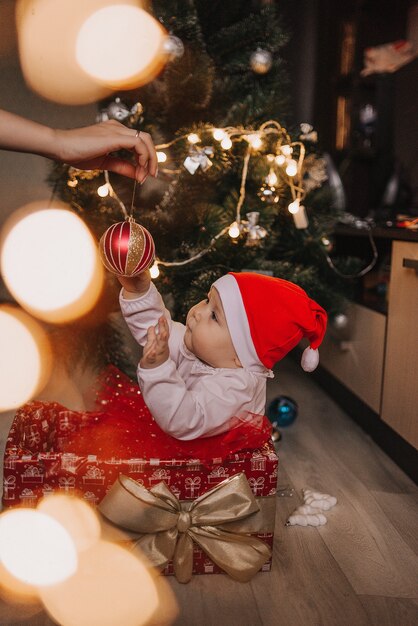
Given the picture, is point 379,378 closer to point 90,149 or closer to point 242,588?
point 242,588

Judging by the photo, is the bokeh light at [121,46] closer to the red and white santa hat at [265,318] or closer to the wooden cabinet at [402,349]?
the red and white santa hat at [265,318]

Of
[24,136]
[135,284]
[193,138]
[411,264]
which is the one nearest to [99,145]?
[24,136]

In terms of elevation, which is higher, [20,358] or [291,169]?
[291,169]

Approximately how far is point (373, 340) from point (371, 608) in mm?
889

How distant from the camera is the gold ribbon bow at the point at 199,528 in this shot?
103cm

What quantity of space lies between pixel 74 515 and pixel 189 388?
12.6 inches

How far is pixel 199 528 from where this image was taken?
1.05 meters

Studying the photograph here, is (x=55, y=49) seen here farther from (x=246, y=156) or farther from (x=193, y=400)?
(x=193, y=400)

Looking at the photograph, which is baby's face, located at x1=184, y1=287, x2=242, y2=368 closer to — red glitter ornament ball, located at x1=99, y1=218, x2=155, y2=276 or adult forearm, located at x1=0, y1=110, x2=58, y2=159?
red glitter ornament ball, located at x1=99, y1=218, x2=155, y2=276

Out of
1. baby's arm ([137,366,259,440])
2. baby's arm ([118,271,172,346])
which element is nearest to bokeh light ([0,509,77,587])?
baby's arm ([137,366,259,440])

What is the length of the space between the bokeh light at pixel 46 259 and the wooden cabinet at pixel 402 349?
35.4 inches

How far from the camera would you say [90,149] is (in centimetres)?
94

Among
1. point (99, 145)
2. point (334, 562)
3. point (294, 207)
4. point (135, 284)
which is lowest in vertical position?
point (334, 562)

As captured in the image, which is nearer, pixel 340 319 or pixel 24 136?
pixel 24 136
